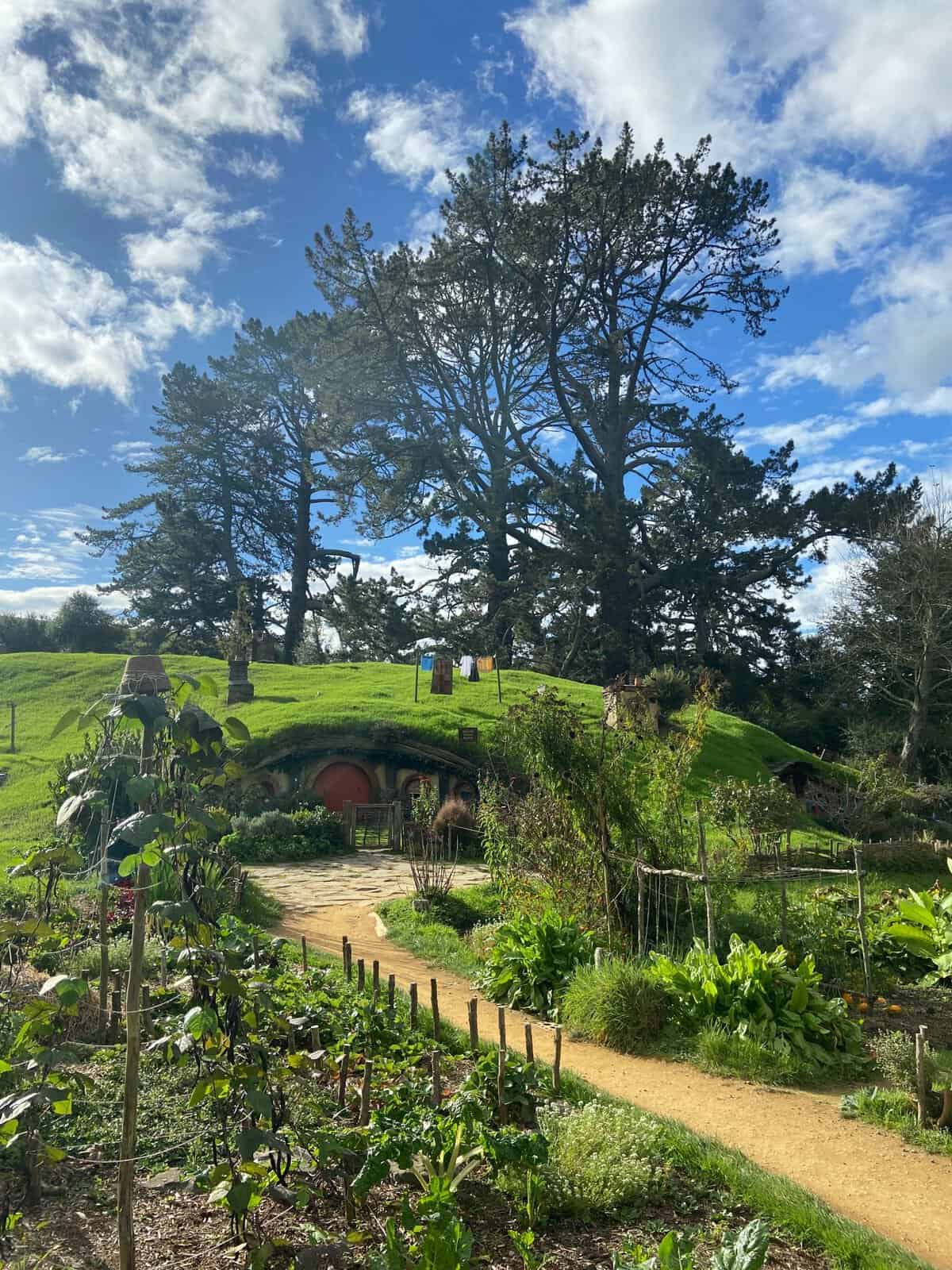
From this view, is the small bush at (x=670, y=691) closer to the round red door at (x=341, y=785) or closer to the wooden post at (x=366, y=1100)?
the round red door at (x=341, y=785)

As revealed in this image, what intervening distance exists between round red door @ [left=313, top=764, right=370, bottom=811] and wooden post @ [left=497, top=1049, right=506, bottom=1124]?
15322mm

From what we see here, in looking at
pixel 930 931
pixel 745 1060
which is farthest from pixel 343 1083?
pixel 930 931

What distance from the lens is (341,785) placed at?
2023cm

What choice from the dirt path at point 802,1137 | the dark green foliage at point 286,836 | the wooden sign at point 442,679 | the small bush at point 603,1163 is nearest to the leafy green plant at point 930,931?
the dirt path at point 802,1137

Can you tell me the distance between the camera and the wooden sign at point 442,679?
26562 mm

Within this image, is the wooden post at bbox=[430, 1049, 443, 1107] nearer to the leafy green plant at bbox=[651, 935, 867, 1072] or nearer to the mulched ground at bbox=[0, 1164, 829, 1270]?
the mulched ground at bbox=[0, 1164, 829, 1270]

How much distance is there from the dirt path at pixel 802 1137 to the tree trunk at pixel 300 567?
38910 millimetres

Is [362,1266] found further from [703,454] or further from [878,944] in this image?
[703,454]

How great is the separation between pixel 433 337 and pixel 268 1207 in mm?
34611

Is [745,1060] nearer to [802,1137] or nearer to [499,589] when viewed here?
[802,1137]

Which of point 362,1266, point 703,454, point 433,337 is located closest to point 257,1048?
point 362,1266

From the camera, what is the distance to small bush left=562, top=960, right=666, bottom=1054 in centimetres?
686

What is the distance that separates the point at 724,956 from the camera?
26.2 ft

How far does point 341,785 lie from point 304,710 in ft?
9.85
